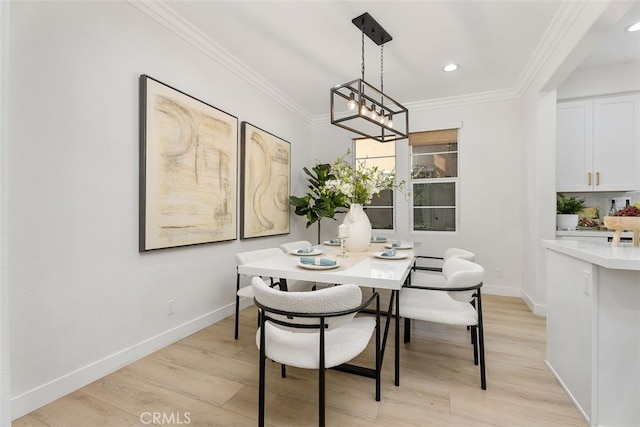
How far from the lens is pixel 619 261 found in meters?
1.35

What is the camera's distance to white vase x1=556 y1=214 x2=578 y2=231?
335 cm

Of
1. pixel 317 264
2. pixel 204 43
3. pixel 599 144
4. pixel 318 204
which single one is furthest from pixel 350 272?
pixel 599 144

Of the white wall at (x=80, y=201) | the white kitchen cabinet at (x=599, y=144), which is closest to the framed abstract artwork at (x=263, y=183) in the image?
the white wall at (x=80, y=201)

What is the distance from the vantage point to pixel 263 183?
377 cm

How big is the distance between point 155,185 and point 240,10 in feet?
5.18

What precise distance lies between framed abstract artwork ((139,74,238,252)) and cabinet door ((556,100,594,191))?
3.90 metres

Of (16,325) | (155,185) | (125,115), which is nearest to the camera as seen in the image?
(16,325)

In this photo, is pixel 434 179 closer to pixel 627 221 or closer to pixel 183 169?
pixel 627 221

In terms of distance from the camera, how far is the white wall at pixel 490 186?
3988 millimetres

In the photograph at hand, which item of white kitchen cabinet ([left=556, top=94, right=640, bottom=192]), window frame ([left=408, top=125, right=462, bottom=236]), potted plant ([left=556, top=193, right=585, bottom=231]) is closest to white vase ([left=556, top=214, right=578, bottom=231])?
potted plant ([left=556, top=193, right=585, bottom=231])

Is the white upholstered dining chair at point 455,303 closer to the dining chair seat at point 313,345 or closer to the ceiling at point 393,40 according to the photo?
the dining chair seat at point 313,345

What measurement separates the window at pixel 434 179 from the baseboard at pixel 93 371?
134 inches

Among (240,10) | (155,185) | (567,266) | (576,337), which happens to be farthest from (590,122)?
(155,185)

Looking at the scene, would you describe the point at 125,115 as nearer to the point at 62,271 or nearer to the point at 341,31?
the point at 62,271
